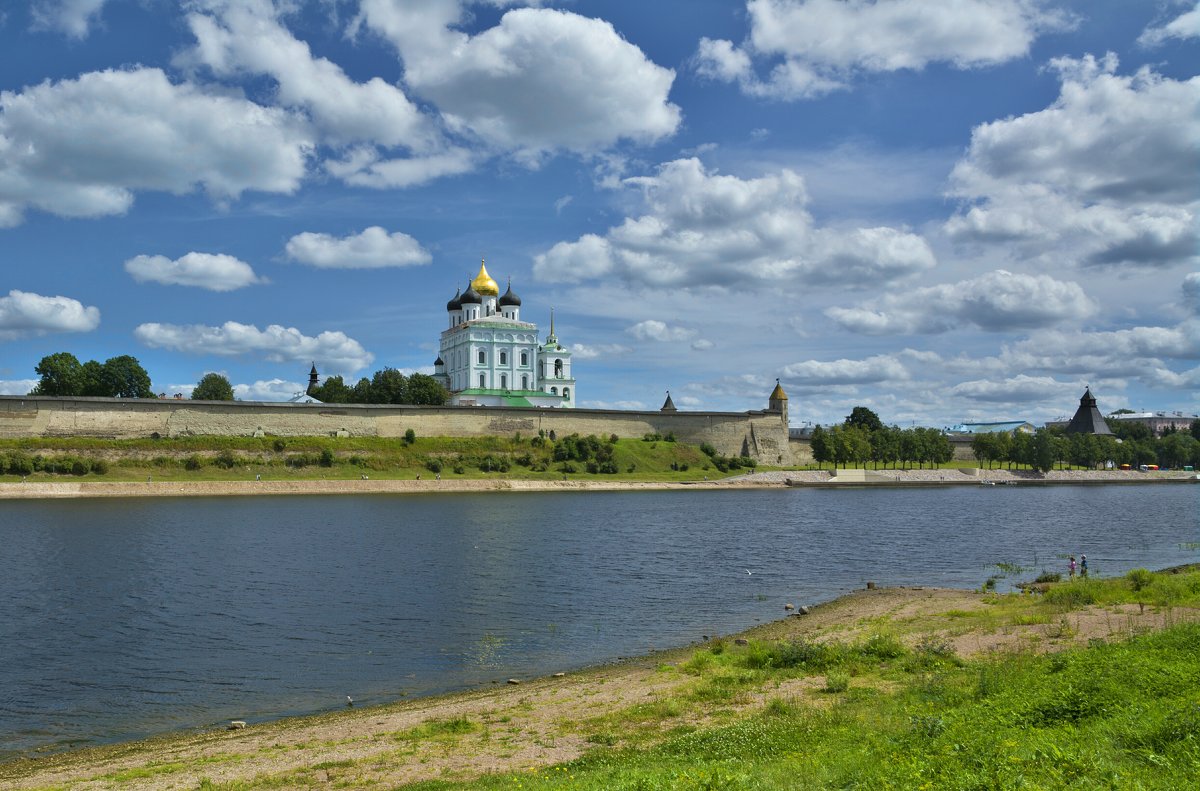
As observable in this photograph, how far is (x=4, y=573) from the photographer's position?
25609mm

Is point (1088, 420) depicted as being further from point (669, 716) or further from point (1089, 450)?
point (669, 716)

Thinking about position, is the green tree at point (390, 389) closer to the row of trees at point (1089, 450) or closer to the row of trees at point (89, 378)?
the row of trees at point (89, 378)

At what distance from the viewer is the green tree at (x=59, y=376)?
7594 centimetres

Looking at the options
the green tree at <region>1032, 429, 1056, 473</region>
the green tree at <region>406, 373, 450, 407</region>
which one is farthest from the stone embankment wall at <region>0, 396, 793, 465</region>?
the green tree at <region>1032, 429, 1056, 473</region>


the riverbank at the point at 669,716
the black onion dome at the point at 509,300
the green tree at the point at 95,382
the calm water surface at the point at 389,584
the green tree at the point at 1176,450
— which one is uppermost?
the black onion dome at the point at 509,300

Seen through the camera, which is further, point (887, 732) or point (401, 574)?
point (401, 574)

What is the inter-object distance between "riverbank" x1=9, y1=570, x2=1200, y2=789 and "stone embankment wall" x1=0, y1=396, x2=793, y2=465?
60.9 meters

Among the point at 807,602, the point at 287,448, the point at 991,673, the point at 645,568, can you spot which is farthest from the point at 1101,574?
the point at 287,448

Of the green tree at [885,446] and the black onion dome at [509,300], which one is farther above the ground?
the black onion dome at [509,300]

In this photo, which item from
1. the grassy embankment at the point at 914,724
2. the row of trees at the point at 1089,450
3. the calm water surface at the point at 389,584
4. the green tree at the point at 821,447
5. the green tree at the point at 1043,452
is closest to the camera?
the grassy embankment at the point at 914,724

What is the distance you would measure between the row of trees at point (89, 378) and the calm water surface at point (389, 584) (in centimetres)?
2939

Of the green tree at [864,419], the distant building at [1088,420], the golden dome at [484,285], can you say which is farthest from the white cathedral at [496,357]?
the distant building at [1088,420]

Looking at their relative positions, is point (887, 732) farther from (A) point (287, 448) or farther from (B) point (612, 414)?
(B) point (612, 414)

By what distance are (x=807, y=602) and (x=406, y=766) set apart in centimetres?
1454
